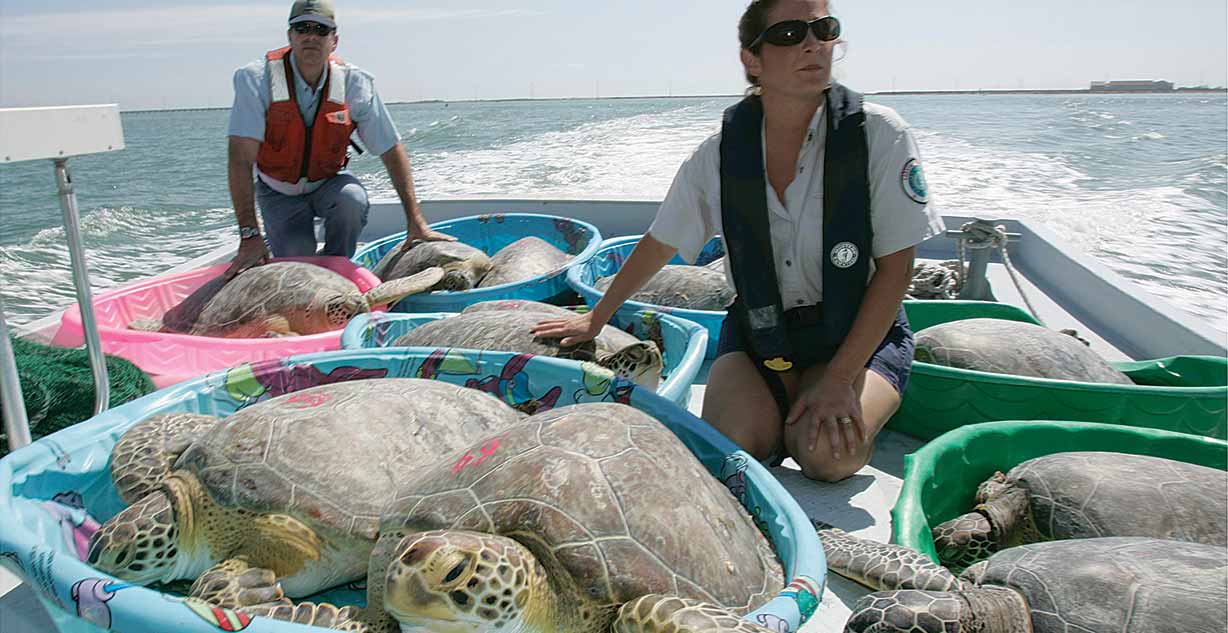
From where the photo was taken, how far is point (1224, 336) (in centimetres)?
259

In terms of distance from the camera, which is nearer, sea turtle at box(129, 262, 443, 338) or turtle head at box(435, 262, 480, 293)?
sea turtle at box(129, 262, 443, 338)

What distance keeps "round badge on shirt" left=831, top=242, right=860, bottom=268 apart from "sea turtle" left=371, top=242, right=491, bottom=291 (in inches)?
80.6

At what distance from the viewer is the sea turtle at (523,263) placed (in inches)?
146

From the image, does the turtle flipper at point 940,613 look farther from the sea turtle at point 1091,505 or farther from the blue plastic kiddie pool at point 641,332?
the blue plastic kiddie pool at point 641,332

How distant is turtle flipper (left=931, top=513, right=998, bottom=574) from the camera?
1.70m

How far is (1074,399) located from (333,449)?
187 centimetres

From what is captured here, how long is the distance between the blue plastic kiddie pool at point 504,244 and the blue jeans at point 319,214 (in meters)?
0.15

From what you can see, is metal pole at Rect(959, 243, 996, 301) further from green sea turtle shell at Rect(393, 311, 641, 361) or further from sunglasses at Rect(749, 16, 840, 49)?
sunglasses at Rect(749, 16, 840, 49)

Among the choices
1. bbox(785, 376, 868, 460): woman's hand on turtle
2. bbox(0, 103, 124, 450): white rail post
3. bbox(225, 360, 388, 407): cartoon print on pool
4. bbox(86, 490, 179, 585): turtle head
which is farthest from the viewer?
bbox(225, 360, 388, 407): cartoon print on pool

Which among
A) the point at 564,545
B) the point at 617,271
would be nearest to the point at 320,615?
the point at 564,545

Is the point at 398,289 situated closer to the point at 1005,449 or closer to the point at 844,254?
the point at 844,254

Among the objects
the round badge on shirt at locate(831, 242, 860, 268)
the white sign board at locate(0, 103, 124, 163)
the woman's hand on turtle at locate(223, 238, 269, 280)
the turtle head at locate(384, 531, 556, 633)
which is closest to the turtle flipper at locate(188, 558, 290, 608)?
the turtle head at locate(384, 531, 556, 633)

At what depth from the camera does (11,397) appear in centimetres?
171

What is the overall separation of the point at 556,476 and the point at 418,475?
35cm
